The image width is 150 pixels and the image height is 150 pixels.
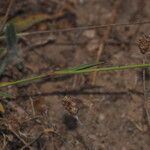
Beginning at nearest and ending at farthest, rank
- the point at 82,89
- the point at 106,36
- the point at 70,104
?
the point at 70,104 < the point at 82,89 < the point at 106,36

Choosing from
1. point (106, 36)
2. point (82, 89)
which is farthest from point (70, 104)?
point (106, 36)

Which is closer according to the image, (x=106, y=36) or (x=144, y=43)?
(x=144, y=43)

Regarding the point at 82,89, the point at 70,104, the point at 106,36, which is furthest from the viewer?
the point at 106,36

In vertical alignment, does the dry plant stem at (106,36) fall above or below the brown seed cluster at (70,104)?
above

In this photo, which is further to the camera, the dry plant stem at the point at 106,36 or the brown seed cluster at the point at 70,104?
the dry plant stem at the point at 106,36

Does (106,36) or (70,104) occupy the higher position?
(106,36)

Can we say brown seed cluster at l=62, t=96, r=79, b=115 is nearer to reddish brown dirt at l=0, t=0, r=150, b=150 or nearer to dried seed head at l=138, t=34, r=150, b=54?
reddish brown dirt at l=0, t=0, r=150, b=150

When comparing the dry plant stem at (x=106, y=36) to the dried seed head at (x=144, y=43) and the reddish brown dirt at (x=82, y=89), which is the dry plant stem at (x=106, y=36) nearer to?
the reddish brown dirt at (x=82, y=89)

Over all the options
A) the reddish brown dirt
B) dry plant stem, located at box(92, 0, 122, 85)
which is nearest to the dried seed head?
the reddish brown dirt

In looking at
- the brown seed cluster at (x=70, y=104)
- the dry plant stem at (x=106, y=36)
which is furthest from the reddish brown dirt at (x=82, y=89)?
the brown seed cluster at (x=70, y=104)

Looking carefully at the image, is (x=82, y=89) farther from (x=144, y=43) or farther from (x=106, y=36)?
(x=144, y=43)

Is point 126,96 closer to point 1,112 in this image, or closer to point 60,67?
point 60,67
